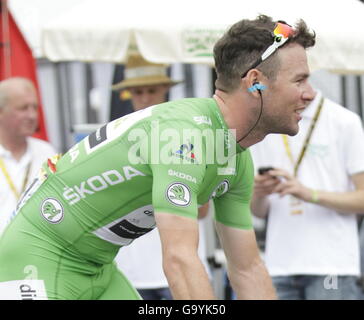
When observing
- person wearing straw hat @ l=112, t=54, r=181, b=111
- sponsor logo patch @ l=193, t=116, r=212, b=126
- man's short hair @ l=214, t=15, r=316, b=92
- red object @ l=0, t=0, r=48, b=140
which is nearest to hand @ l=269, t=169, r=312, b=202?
person wearing straw hat @ l=112, t=54, r=181, b=111

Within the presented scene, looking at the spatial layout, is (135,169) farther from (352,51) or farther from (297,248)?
(352,51)

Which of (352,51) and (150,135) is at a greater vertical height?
(150,135)

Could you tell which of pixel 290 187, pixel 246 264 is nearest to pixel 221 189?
pixel 246 264

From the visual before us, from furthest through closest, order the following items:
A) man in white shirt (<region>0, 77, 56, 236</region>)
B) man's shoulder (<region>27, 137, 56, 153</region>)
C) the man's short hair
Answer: man's shoulder (<region>27, 137, 56, 153</region>) < man in white shirt (<region>0, 77, 56, 236</region>) < the man's short hair

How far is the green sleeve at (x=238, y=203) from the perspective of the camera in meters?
→ 3.62

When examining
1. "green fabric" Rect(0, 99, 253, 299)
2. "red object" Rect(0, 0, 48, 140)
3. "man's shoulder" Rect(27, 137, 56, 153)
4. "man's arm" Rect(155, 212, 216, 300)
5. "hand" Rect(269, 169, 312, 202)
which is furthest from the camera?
"red object" Rect(0, 0, 48, 140)

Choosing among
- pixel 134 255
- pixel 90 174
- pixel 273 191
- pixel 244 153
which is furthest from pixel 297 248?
pixel 90 174

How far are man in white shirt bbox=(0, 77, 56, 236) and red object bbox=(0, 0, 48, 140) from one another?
101 centimetres

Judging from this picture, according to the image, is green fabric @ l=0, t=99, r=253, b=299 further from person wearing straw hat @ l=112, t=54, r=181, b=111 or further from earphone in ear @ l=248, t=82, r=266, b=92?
person wearing straw hat @ l=112, t=54, r=181, b=111

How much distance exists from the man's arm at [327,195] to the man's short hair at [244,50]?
1.94 m

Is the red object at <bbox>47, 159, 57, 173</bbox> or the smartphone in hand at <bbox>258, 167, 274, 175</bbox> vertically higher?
the red object at <bbox>47, 159, 57, 173</bbox>

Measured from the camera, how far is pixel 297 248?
17.7 feet

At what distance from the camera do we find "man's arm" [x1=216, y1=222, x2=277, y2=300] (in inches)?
145
